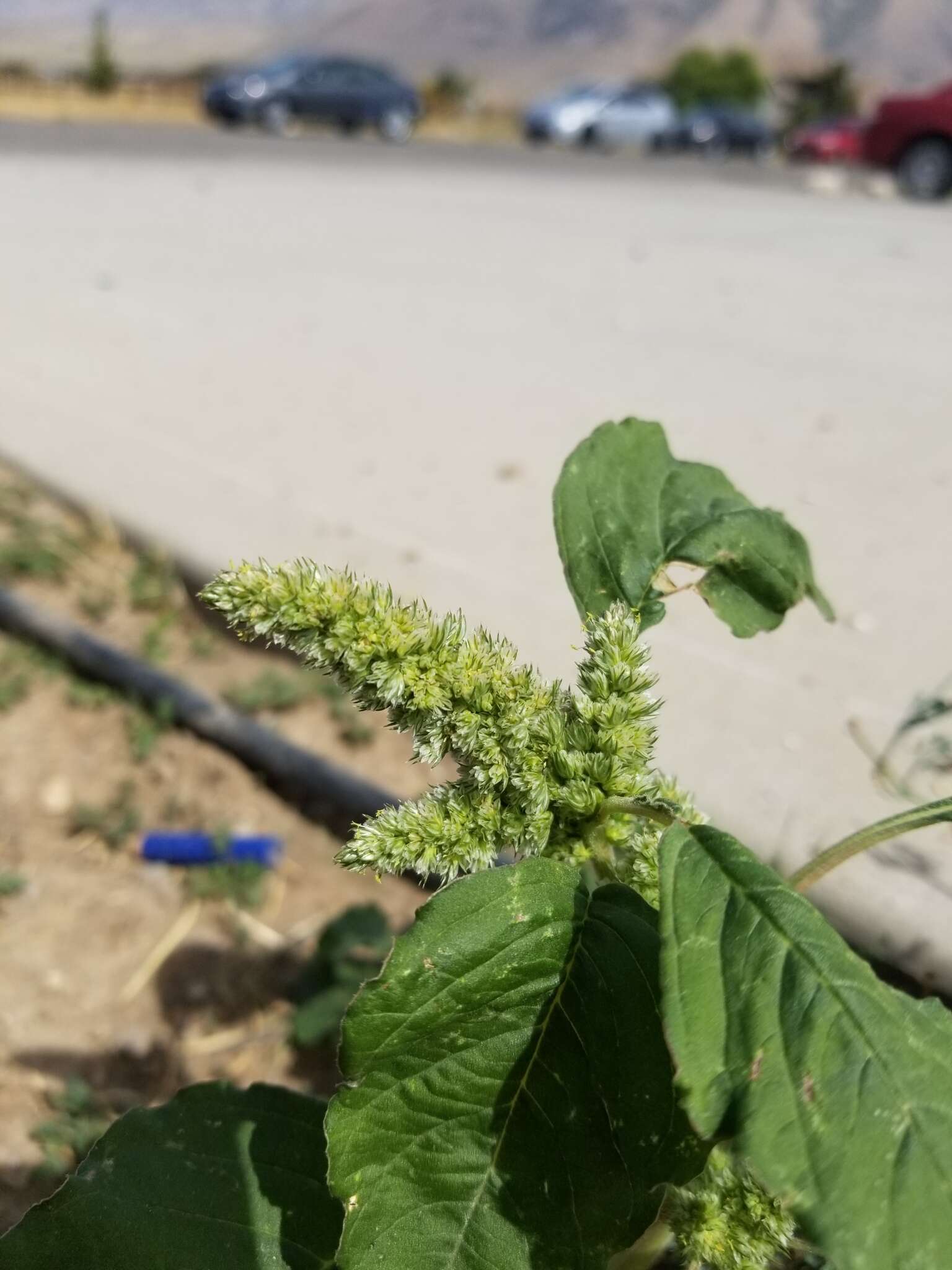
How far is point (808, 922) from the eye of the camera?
0.80 m

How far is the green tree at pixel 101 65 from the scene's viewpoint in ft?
92.3

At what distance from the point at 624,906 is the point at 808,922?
0.16 metres

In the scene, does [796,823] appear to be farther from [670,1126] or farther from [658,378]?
[658,378]

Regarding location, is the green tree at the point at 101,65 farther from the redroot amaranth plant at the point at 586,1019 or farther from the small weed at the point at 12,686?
the redroot amaranth plant at the point at 586,1019

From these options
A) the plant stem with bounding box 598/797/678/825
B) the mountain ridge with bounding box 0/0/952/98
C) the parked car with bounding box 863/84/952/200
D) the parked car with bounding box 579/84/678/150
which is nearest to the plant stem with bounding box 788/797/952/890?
the plant stem with bounding box 598/797/678/825

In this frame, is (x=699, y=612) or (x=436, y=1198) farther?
(x=699, y=612)

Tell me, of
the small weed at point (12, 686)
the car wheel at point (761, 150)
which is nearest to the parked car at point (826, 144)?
the car wheel at point (761, 150)

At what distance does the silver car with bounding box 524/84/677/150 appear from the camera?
21.5 meters

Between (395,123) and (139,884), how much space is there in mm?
20909

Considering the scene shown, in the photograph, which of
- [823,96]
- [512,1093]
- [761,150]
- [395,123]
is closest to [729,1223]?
[512,1093]

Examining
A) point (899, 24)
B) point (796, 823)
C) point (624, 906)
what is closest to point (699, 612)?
point (796, 823)

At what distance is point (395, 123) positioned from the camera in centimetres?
2050

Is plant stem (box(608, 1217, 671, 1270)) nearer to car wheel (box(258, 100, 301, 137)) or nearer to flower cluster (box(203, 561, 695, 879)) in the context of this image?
flower cluster (box(203, 561, 695, 879))

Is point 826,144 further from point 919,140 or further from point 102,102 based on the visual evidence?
point 102,102
